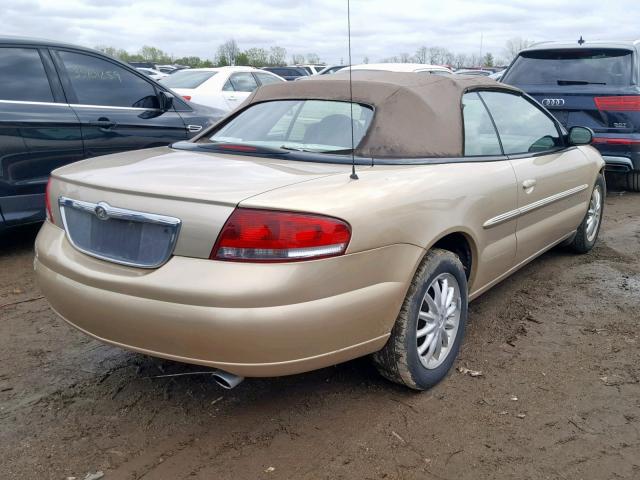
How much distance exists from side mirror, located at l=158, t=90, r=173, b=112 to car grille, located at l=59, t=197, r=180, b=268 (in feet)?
11.1

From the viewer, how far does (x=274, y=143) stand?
330 cm

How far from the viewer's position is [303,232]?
2.35m

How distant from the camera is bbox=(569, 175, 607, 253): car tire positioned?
16.6 feet

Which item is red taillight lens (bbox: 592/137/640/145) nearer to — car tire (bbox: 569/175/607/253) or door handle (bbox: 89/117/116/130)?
car tire (bbox: 569/175/607/253)

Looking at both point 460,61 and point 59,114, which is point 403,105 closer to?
point 59,114

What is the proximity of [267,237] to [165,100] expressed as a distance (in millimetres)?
4048

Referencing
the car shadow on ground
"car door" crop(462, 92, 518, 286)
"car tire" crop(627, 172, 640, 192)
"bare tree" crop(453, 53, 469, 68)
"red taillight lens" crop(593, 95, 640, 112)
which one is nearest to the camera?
"car door" crop(462, 92, 518, 286)

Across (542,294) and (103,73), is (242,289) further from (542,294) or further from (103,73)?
(103,73)

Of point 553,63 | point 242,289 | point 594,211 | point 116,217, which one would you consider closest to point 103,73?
point 116,217

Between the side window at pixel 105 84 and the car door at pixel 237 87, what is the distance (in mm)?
4456

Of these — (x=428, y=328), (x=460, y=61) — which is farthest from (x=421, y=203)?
(x=460, y=61)

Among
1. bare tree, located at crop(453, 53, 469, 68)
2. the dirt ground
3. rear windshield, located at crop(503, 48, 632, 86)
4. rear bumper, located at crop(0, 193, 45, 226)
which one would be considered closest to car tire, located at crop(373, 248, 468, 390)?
the dirt ground

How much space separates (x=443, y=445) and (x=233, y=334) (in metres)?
1.00

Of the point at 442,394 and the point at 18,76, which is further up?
the point at 18,76
